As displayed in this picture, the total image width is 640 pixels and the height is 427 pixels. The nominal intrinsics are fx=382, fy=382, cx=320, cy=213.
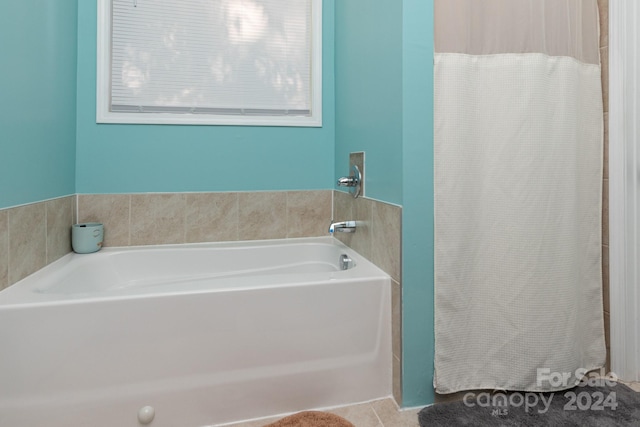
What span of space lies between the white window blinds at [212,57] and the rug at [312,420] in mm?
1602

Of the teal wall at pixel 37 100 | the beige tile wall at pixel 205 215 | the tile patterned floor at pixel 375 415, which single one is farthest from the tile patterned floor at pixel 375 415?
the teal wall at pixel 37 100

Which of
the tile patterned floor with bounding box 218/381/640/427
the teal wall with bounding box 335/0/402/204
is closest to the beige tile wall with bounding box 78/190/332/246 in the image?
the teal wall with bounding box 335/0/402/204

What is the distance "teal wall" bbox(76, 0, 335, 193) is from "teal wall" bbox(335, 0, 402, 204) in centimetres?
13

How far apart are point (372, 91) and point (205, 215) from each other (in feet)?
3.78

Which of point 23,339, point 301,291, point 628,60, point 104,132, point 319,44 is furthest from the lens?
point 319,44

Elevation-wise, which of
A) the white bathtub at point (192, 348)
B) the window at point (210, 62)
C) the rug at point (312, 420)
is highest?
the window at point (210, 62)

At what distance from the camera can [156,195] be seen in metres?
2.12

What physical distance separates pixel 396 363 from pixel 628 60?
1.55 m

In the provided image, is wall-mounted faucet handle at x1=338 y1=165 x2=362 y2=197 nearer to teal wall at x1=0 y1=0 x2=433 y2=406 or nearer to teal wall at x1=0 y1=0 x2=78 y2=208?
teal wall at x1=0 y1=0 x2=433 y2=406

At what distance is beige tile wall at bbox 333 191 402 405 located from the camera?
1464 mm

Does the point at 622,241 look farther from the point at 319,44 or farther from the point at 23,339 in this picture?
the point at 23,339

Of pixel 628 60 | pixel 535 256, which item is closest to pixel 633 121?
pixel 628 60

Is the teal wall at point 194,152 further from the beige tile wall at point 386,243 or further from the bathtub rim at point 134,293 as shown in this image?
the beige tile wall at point 386,243

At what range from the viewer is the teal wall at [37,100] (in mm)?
1331
